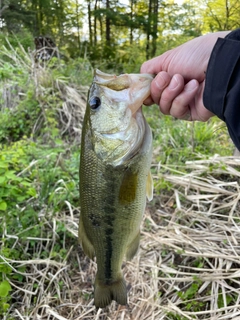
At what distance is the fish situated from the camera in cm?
153

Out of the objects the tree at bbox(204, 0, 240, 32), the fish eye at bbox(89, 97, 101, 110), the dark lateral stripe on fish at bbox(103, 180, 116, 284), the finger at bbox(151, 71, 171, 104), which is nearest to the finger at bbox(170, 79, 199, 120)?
the finger at bbox(151, 71, 171, 104)

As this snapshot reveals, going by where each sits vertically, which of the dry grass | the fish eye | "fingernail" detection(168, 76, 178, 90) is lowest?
the dry grass

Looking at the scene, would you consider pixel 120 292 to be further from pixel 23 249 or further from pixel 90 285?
pixel 23 249

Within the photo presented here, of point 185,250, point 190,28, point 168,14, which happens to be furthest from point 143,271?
point 168,14

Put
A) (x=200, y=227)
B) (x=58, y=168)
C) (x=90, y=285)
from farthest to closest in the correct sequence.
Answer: (x=58, y=168), (x=200, y=227), (x=90, y=285)

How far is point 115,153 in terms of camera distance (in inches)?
62.2

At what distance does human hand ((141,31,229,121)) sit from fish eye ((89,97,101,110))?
30cm

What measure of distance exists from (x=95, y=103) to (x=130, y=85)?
20cm

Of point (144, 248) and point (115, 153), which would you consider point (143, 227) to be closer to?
point (144, 248)

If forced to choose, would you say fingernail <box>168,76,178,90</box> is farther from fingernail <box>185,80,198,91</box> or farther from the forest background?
the forest background

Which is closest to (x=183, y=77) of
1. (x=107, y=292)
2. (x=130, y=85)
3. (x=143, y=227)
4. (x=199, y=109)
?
(x=199, y=109)

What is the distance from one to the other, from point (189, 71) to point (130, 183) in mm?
777

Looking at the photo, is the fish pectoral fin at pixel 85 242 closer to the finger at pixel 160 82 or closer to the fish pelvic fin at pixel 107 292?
the fish pelvic fin at pixel 107 292

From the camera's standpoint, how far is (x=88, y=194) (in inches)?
64.4
